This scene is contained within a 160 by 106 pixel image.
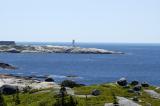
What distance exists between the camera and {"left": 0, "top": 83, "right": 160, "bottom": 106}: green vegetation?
88713 millimetres

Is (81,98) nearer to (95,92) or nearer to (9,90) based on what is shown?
(95,92)

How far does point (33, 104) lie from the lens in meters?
90.4

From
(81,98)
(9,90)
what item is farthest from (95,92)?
(9,90)

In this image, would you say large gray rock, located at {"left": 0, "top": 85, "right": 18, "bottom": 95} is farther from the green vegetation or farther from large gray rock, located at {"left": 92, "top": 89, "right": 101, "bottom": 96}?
large gray rock, located at {"left": 92, "top": 89, "right": 101, "bottom": 96}

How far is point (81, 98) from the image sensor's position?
9388cm

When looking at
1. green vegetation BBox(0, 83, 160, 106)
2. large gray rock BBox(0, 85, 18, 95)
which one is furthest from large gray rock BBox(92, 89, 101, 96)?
large gray rock BBox(0, 85, 18, 95)

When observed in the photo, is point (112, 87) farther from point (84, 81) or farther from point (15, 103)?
point (84, 81)

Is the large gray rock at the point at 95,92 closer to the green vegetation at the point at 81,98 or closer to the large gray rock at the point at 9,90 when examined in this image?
the green vegetation at the point at 81,98

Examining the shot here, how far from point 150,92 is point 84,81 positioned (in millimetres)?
82496

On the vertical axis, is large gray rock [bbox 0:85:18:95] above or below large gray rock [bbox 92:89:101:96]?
below

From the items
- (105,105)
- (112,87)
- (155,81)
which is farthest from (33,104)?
(155,81)

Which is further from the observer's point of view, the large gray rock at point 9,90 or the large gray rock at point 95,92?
the large gray rock at point 9,90

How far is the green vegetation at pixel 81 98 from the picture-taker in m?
88.7

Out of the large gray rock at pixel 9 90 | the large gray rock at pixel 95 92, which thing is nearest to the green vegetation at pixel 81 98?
the large gray rock at pixel 95 92
